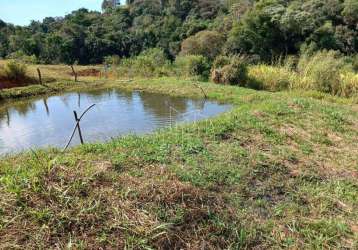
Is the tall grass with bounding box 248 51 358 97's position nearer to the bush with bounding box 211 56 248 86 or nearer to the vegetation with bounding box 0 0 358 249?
the bush with bounding box 211 56 248 86

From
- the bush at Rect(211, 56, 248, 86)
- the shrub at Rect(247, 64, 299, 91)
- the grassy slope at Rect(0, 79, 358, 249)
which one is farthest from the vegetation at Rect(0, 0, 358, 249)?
the bush at Rect(211, 56, 248, 86)

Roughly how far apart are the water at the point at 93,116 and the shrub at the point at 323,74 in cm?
336

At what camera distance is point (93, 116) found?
10.8m

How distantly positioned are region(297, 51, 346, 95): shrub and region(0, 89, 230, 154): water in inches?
132

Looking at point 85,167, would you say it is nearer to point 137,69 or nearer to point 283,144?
point 283,144

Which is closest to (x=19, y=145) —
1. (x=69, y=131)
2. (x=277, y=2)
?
(x=69, y=131)

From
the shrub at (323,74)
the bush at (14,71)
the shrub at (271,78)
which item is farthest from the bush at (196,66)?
the bush at (14,71)

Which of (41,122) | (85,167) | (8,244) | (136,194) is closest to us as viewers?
(8,244)

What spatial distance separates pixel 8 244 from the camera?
3.04m

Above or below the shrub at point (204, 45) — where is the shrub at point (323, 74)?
below

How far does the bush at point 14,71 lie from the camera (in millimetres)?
17016

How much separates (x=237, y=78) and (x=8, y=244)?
13088mm

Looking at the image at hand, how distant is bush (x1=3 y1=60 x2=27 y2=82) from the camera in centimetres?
1702

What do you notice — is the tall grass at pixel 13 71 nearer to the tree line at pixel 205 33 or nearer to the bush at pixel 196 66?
the bush at pixel 196 66
